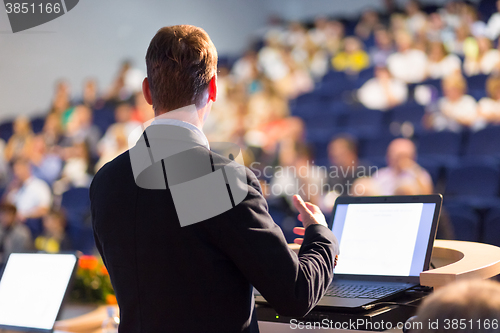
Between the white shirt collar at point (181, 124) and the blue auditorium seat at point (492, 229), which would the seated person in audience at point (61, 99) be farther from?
the white shirt collar at point (181, 124)

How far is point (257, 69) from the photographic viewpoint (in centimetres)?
659

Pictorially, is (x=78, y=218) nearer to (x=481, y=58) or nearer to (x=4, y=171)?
(x=4, y=171)

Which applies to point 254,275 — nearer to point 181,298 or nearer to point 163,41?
point 181,298

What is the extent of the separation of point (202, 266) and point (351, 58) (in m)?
5.91

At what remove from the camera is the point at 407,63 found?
543cm

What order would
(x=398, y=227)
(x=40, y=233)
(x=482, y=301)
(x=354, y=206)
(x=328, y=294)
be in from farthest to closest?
1. (x=40, y=233)
2. (x=354, y=206)
3. (x=398, y=227)
4. (x=328, y=294)
5. (x=482, y=301)

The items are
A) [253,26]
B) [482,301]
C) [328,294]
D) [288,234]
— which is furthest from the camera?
[253,26]

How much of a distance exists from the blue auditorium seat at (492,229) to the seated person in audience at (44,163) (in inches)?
174

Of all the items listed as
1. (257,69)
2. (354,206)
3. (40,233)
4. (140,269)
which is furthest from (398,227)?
(257,69)

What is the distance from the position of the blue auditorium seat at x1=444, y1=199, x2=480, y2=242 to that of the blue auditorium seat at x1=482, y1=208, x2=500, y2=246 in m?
0.05

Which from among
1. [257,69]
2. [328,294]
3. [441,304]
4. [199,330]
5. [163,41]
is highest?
[163,41]

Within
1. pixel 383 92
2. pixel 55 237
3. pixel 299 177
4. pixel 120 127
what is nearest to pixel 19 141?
pixel 120 127

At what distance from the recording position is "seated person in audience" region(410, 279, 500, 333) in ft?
1.60

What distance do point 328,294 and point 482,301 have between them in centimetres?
58
